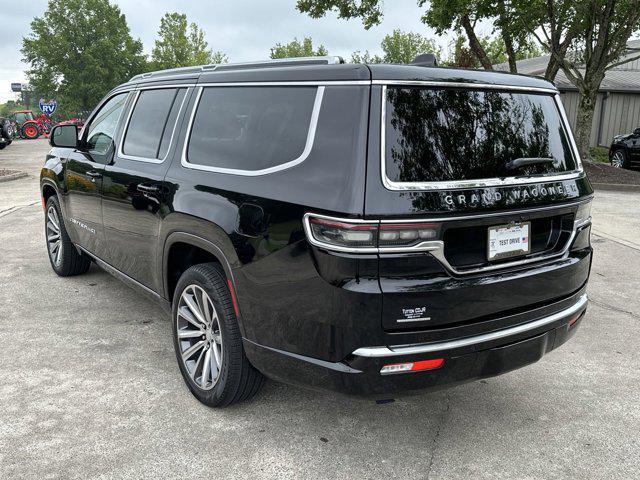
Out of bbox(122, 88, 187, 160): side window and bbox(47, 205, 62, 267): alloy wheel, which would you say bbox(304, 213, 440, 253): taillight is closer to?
bbox(122, 88, 187, 160): side window

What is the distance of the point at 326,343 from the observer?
2.46 meters

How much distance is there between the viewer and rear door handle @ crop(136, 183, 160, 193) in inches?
140

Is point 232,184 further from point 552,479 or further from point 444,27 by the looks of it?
point 444,27

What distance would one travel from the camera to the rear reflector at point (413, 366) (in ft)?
7.96

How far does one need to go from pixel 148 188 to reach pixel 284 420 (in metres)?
1.63

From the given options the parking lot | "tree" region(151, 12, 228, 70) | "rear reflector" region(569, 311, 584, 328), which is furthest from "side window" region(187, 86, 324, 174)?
"tree" region(151, 12, 228, 70)

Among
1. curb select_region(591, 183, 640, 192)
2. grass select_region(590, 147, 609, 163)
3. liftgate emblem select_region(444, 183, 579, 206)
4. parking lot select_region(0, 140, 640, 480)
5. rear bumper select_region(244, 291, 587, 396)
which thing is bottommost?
parking lot select_region(0, 140, 640, 480)

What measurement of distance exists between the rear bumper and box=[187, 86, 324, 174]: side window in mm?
914

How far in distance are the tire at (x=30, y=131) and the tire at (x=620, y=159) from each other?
2868 cm

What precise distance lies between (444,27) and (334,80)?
53.0 ft

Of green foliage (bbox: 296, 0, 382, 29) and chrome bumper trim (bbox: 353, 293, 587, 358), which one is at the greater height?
green foliage (bbox: 296, 0, 382, 29)

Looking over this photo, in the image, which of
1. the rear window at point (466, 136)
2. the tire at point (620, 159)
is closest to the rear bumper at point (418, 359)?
the rear window at point (466, 136)

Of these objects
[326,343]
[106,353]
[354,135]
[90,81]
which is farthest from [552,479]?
[90,81]

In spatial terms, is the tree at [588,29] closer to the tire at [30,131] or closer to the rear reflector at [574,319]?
the rear reflector at [574,319]
